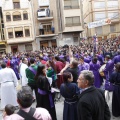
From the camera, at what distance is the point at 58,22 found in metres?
36.9

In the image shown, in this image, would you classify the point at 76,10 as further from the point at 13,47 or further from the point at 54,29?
the point at 13,47

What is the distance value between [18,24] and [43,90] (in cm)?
3360

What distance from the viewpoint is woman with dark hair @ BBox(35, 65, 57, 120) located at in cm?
527

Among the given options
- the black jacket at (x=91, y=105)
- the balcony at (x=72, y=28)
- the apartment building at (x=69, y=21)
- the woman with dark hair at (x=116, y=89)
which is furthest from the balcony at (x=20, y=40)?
the black jacket at (x=91, y=105)

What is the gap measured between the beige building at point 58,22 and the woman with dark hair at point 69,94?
1213 inches

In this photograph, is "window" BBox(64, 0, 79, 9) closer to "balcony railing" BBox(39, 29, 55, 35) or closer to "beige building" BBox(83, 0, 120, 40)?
"balcony railing" BBox(39, 29, 55, 35)

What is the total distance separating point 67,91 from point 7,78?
9.65ft

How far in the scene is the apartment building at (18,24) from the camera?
3753cm

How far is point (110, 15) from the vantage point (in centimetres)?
5253

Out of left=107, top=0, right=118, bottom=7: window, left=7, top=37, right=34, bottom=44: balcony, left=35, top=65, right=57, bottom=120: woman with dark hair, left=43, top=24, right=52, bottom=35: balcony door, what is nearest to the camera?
left=35, top=65, right=57, bottom=120: woman with dark hair

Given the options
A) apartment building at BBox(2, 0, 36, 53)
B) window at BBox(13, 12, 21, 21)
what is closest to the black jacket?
apartment building at BBox(2, 0, 36, 53)

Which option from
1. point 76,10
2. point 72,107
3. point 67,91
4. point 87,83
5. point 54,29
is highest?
point 76,10

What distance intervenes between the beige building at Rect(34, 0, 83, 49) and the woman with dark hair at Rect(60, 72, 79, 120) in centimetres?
3082

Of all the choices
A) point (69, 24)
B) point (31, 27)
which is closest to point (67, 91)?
point (69, 24)
